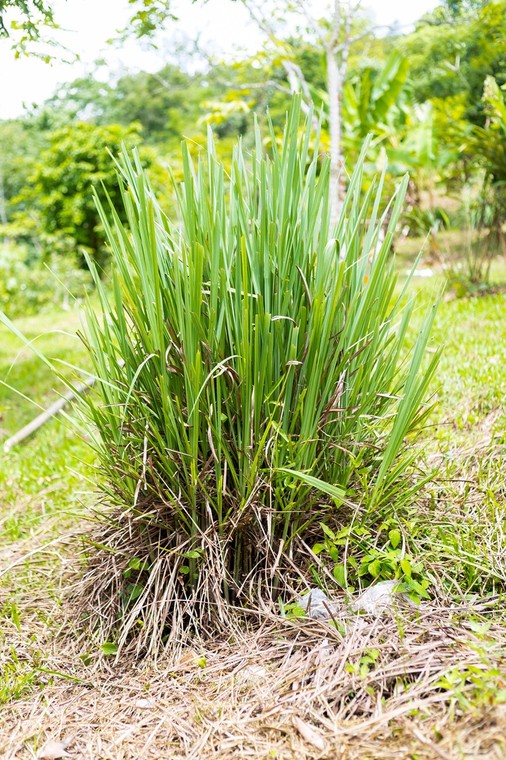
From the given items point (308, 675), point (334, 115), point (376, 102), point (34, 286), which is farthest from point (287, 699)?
point (34, 286)

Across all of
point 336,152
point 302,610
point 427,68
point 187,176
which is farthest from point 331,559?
point 427,68

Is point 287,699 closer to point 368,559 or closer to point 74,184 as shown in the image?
point 368,559

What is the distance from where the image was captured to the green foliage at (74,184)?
1320cm

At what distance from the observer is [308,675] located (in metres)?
1.51

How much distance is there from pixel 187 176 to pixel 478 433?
5.32 ft

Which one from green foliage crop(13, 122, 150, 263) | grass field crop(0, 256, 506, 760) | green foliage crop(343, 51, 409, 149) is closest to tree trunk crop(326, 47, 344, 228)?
green foliage crop(343, 51, 409, 149)

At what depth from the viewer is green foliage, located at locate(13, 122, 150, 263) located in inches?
520

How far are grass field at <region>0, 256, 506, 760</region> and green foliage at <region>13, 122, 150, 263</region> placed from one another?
11729 mm

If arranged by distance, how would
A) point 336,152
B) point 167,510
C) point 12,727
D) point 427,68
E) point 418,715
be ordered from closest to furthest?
point 418,715
point 12,727
point 167,510
point 336,152
point 427,68

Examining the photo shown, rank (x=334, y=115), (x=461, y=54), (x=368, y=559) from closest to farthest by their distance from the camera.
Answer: (x=368, y=559), (x=334, y=115), (x=461, y=54)

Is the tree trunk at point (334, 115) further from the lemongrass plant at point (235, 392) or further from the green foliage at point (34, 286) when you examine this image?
the green foliage at point (34, 286)

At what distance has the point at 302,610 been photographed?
1.66 metres

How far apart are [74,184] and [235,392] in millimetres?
12987

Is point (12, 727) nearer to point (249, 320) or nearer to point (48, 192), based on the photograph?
point (249, 320)
